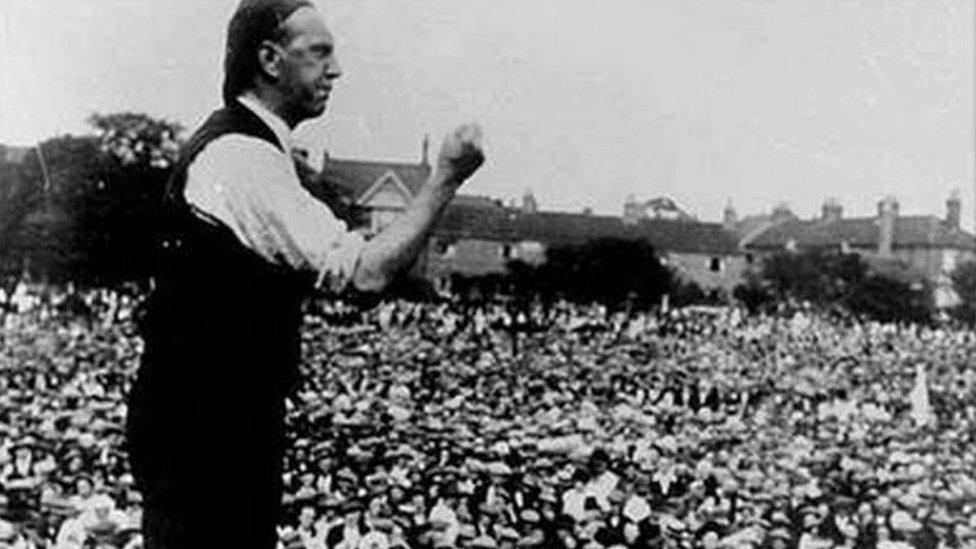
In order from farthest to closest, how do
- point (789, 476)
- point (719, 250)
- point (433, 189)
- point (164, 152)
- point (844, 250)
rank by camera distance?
point (844, 250), point (719, 250), point (789, 476), point (164, 152), point (433, 189)

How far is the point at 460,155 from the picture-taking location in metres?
0.91

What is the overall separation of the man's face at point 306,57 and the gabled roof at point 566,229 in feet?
8.98

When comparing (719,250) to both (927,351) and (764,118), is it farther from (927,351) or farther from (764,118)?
(764,118)

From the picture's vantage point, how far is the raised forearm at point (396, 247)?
88 cm

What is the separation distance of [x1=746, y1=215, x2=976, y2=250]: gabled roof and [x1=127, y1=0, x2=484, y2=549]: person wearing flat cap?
154 inches

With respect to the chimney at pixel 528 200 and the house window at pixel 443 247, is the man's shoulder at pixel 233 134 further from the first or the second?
the house window at pixel 443 247

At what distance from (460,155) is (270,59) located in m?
0.21

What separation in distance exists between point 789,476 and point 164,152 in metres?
A: 1.95

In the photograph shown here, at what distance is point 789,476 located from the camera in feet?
12.0

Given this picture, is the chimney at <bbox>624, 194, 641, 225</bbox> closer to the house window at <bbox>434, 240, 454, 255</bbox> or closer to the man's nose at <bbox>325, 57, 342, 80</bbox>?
the house window at <bbox>434, 240, 454, 255</bbox>

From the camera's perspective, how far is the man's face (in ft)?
3.32

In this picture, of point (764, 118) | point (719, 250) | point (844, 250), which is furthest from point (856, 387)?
point (844, 250)

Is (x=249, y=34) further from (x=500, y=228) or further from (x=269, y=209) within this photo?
(x=500, y=228)

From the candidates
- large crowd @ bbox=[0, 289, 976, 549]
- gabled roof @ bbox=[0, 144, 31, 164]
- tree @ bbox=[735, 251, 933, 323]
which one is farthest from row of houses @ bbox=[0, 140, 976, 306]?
large crowd @ bbox=[0, 289, 976, 549]
